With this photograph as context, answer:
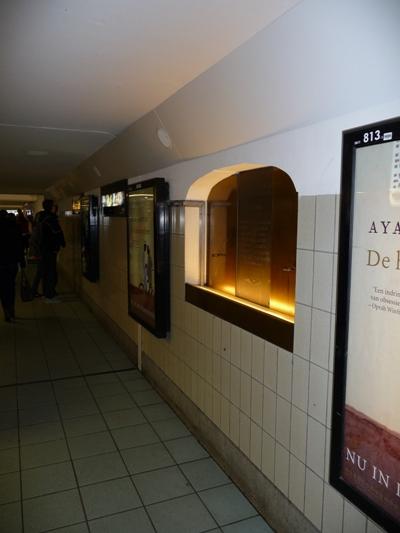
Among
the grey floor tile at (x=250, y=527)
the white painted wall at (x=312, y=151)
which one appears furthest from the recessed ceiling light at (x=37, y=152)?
the grey floor tile at (x=250, y=527)

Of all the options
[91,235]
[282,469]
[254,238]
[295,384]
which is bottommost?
[282,469]

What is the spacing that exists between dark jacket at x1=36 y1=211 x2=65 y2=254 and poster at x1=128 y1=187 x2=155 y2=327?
12.8ft

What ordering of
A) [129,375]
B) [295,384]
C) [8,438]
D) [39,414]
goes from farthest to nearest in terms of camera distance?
[129,375]
[39,414]
[8,438]
[295,384]

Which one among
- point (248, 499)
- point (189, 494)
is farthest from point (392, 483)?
point (189, 494)

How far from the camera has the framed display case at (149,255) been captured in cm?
383

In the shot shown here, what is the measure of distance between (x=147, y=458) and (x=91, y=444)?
499mm

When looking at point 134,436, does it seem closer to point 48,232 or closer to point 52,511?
point 52,511

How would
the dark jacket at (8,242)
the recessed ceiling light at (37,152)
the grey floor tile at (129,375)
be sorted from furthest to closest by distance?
the dark jacket at (8,242) < the recessed ceiling light at (37,152) < the grey floor tile at (129,375)

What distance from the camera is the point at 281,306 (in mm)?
2881

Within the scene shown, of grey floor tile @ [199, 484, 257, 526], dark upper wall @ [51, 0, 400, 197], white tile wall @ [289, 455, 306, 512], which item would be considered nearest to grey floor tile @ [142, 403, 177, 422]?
grey floor tile @ [199, 484, 257, 526]

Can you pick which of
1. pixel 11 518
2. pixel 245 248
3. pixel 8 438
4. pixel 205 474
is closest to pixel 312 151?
pixel 245 248

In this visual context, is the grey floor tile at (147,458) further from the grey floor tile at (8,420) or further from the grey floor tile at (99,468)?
the grey floor tile at (8,420)

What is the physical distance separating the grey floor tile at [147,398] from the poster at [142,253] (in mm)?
738

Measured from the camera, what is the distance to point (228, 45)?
1985 mm
